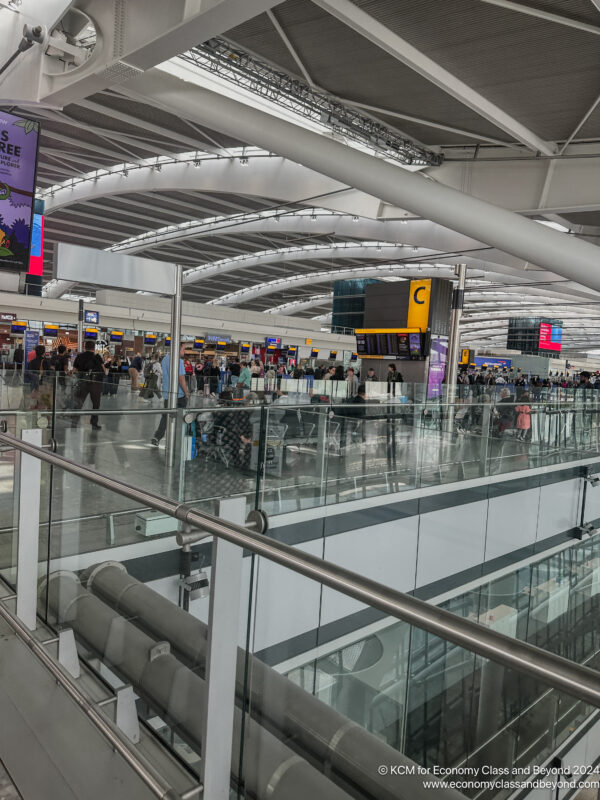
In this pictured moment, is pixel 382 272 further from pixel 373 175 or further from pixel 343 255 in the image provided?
pixel 373 175

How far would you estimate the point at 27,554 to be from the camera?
3186 millimetres

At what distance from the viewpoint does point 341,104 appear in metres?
14.3

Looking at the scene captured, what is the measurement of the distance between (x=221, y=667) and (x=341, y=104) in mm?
14774

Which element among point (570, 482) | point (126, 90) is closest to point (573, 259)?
point (570, 482)

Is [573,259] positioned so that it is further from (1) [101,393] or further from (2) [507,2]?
(1) [101,393]

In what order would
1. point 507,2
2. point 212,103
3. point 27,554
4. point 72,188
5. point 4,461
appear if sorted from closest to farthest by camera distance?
point 27,554 < point 4,461 < point 507,2 < point 212,103 < point 72,188

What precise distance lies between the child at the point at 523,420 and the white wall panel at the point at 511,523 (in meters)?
0.99

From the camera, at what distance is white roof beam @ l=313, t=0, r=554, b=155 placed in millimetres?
9552

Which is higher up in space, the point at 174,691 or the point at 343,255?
the point at 343,255

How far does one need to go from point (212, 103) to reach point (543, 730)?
11629 millimetres

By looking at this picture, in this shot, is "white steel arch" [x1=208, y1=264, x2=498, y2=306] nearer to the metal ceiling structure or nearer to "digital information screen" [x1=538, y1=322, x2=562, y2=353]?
"digital information screen" [x1=538, y1=322, x2=562, y2=353]

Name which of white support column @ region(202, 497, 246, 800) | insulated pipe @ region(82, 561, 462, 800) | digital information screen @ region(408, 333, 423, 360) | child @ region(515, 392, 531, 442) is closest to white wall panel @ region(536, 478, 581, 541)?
child @ region(515, 392, 531, 442)

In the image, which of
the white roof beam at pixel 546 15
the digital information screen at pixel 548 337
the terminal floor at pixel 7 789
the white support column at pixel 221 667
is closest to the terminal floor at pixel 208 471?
the white support column at pixel 221 667

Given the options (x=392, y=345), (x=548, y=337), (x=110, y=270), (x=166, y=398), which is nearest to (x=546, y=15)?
(x=110, y=270)
